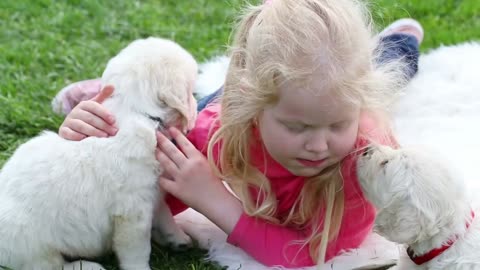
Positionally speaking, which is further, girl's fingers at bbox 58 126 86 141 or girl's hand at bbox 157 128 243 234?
girl's hand at bbox 157 128 243 234

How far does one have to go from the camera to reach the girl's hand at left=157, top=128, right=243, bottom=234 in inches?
126

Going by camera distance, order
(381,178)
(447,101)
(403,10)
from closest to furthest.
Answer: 1. (381,178)
2. (447,101)
3. (403,10)

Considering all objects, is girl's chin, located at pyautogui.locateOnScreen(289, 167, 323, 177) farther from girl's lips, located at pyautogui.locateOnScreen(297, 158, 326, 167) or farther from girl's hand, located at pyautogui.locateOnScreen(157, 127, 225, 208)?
girl's hand, located at pyautogui.locateOnScreen(157, 127, 225, 208)

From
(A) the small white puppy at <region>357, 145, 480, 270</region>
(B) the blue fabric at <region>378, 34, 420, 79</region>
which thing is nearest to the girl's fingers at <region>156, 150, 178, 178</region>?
(A) the small white puppy at <region>357, 145, 480, 270</region>

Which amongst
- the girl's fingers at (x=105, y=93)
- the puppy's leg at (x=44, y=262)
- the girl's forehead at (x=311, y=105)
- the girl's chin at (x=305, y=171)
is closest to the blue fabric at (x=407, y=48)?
the girl's chin at (x=305, y=171)

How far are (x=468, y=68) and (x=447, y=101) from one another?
41 cm

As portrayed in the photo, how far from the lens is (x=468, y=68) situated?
4773mm

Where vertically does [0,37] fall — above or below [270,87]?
below

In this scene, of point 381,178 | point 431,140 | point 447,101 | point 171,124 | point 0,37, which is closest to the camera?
point 381,178

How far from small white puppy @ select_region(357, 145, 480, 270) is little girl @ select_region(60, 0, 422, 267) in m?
0.21

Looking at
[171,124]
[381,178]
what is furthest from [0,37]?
[381,178]

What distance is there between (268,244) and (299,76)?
844 mm

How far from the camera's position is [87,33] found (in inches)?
228

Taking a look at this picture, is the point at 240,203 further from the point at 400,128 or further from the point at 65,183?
the point at 400,128
